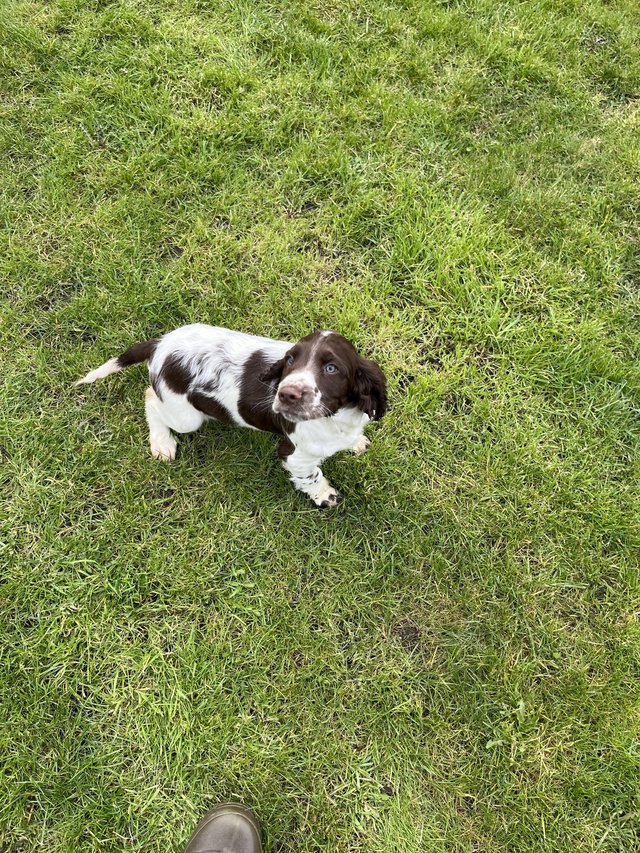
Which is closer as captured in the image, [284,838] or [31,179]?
[284,838]

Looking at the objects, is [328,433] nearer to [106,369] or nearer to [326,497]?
[326,497]

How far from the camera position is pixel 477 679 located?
3029 mm

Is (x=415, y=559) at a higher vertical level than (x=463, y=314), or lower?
lower

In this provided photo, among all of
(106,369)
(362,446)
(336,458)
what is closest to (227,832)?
(336,458)

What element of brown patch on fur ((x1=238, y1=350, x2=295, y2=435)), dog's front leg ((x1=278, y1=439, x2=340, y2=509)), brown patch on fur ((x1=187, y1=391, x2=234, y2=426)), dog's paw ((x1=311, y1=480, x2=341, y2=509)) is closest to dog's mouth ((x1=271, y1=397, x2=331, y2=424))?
brown patch on fur ((x1=238, y1=350, x2=295, y2=435))

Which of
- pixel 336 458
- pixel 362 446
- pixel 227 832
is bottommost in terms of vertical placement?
pixel 227 832

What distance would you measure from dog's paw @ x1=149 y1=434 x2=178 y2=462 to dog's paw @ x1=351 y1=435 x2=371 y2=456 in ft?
3.80

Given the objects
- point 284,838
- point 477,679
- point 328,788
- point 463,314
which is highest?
point 463,314

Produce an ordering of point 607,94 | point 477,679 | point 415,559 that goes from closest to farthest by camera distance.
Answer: point 477,679 → point 415,559 → point 607,94

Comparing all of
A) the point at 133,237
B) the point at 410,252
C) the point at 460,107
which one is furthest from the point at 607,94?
the point at 133,237

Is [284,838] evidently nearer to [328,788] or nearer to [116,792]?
[328,788]

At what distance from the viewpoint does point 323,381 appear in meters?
2.44

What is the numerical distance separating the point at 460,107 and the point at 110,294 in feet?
10.1

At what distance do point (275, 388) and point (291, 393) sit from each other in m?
0.47
